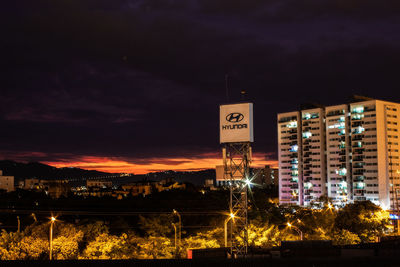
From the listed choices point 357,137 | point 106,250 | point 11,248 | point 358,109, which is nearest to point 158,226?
point 106,250

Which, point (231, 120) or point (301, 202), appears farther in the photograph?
point (301, 202)

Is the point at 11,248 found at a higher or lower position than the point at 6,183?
higher

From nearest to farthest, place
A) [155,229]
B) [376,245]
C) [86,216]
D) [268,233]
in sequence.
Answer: [376,245], [268,233], [155,229], [86,216]

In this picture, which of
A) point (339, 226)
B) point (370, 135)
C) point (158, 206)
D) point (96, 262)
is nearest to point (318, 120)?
point (370, 135)

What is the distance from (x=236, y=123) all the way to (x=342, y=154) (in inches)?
3079

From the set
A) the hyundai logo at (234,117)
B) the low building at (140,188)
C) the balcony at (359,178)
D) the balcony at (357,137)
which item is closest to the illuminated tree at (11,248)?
the hyundai logo at (234,117)

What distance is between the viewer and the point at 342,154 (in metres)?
101

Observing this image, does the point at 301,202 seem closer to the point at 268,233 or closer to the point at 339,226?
the point at 339,226

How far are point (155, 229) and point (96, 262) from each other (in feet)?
71.7

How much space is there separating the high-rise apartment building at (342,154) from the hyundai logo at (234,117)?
63392 mm

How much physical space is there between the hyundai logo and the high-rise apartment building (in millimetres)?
63392

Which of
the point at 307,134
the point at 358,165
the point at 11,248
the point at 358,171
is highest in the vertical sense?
the point at 307,134

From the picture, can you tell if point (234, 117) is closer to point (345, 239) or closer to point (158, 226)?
point (158, 226)

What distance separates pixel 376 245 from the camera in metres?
28.5
